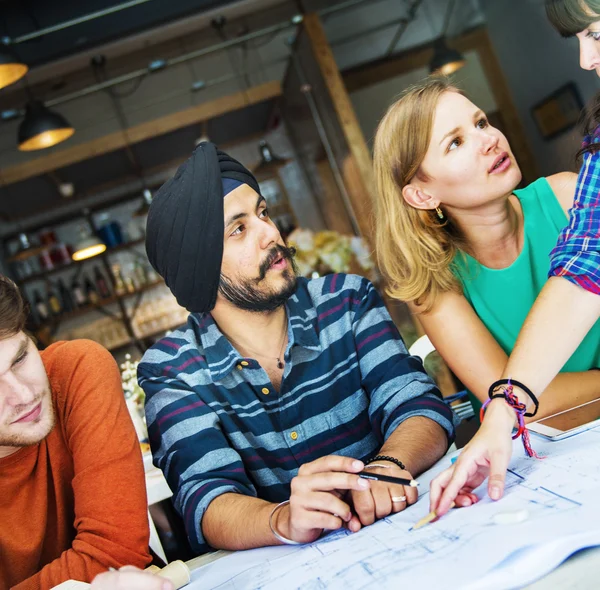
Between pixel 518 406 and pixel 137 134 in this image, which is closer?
pixel 518 406

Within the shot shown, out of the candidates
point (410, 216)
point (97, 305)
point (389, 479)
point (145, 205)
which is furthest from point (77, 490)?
point (97, 305)

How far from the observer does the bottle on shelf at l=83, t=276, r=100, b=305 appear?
782cm

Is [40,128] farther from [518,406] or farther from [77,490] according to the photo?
[518,406]

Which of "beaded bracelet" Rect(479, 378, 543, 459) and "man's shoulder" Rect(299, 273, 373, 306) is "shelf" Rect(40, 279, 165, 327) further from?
"beaded bracelet" Rect(479, 378, 543, 459)

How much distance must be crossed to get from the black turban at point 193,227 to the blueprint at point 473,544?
2.17 ft

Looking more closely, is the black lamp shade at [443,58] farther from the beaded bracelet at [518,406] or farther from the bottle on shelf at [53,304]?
the beaded bracelet at [518,406]

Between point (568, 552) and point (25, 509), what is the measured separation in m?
1.12

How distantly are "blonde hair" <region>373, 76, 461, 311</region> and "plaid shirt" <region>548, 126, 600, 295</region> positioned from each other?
45cm

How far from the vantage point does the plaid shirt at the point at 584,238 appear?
1.22m

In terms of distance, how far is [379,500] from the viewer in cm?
110

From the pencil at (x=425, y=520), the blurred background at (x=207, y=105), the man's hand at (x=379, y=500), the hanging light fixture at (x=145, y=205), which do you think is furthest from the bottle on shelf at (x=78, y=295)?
the pencil at (x=425, y=520)

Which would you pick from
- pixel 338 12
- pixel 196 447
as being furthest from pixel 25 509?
pixel 338 12

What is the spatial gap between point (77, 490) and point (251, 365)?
1.43ft

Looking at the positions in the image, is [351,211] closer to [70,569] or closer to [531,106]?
[531,106]
